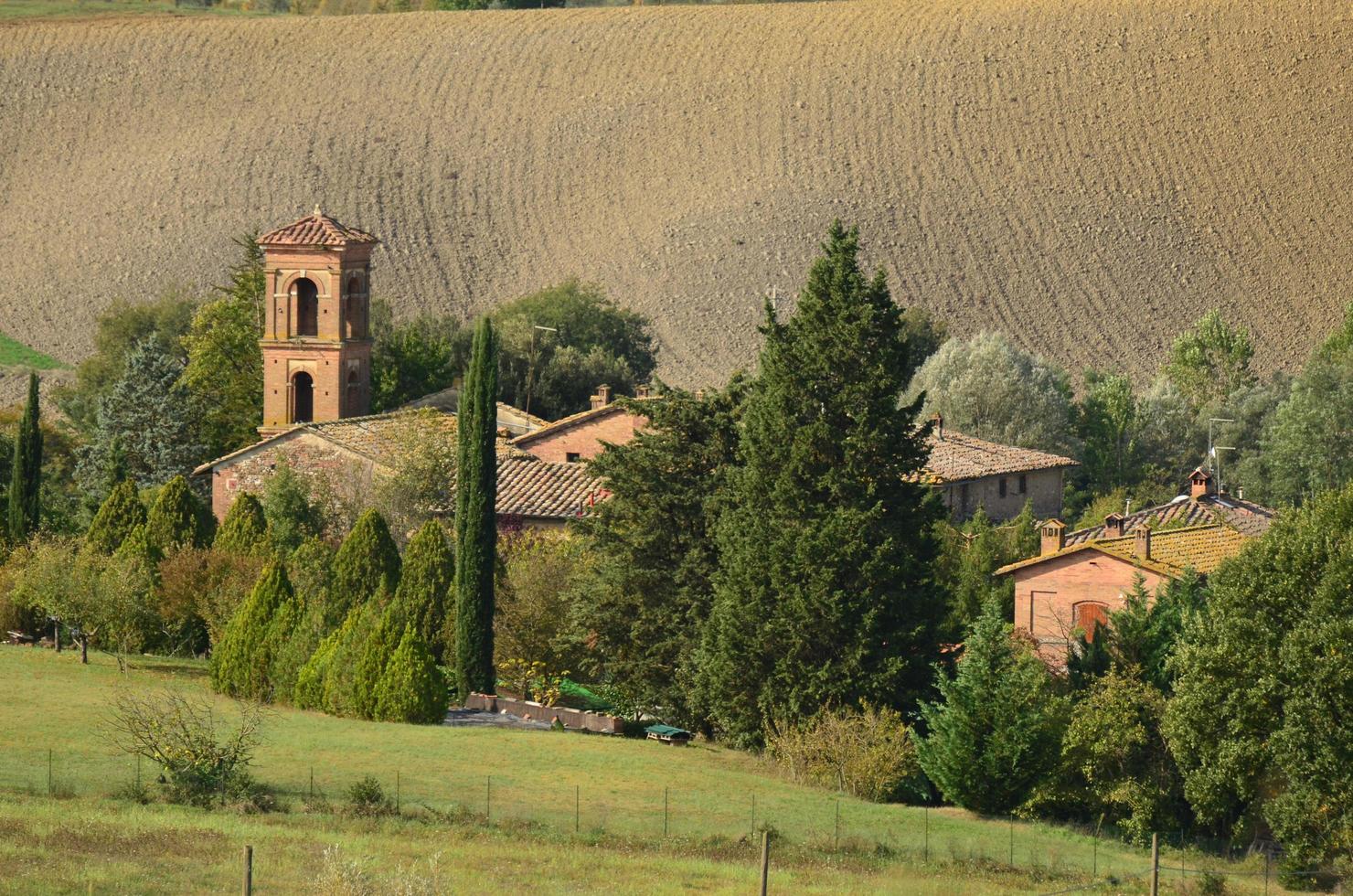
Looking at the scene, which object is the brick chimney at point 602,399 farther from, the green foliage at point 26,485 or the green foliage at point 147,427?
the green foliage at point 26,485

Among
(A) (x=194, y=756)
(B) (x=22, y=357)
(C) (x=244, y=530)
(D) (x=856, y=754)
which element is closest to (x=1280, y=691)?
(D) (x=856, y=754)

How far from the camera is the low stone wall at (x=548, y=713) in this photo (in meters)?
40.9

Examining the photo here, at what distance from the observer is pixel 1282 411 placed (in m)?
74.9

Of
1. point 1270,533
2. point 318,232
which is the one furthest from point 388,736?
point 318,232

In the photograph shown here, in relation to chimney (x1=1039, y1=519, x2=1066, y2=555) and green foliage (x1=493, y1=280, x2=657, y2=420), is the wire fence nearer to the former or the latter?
chimney (x1=1039, y1=519, x2=1066, y2=555)

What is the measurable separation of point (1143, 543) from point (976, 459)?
17023 millimetres

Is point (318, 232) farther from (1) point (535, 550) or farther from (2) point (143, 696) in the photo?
(2) point (143, 696)

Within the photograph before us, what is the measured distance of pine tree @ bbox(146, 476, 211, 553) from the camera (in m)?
48.8

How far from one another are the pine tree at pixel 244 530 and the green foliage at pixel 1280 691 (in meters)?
21.2

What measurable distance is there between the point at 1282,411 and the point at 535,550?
35.7 meters

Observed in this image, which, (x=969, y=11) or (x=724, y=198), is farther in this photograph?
(x=969, y=11)

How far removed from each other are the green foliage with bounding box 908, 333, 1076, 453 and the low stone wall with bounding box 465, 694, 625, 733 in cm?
3596

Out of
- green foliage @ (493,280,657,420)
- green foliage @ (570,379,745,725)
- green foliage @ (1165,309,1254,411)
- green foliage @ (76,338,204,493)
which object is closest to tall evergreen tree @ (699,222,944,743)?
green foliage @ (570,379,745,725)

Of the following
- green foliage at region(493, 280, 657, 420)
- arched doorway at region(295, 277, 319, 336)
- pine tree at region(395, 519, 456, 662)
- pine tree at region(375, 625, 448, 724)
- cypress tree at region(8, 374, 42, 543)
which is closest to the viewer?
pine tree at region(375, 625, 448, 724)
